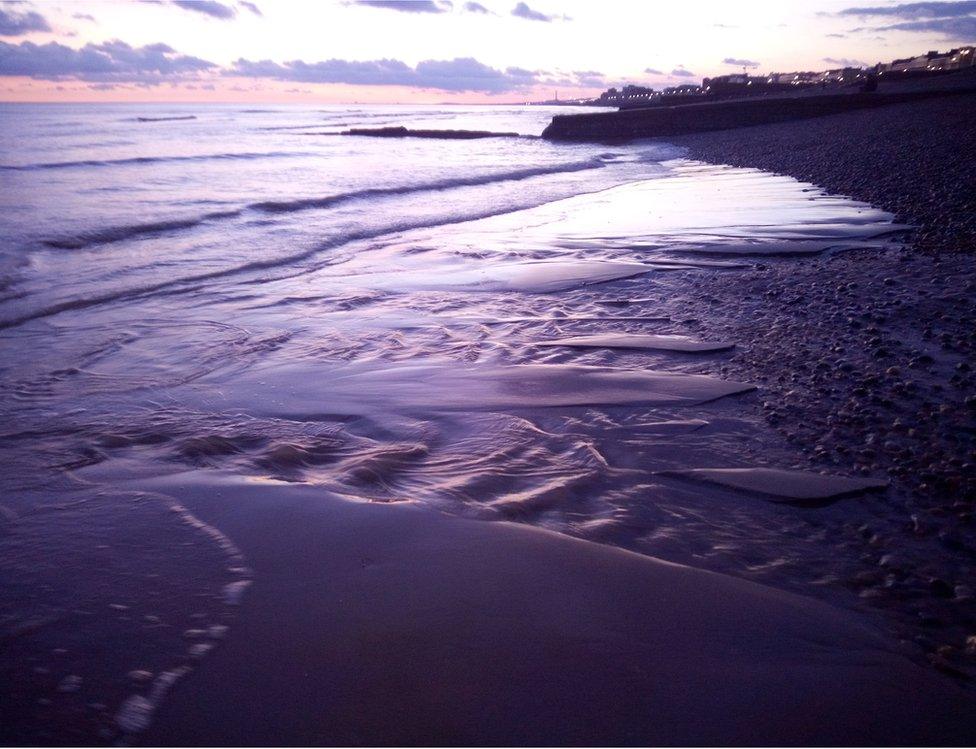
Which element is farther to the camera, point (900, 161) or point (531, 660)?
point (900, 161)

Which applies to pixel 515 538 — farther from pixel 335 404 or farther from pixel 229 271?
pixel 229 271

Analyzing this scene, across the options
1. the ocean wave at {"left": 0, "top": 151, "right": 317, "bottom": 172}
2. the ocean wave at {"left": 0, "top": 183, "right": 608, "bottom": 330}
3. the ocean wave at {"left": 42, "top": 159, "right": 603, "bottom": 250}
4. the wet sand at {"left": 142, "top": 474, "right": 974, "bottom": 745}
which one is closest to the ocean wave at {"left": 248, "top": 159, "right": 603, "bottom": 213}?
the ocean wave at {"left": 42, "top": 159, "right": 603, "bottom": 250}

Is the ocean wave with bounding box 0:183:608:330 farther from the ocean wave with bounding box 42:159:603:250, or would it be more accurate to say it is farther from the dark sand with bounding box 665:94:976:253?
the dark sand with bounding box 665:94:976:253

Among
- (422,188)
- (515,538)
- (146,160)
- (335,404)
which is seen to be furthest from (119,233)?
(146,160)

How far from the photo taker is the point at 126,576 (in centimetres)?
270

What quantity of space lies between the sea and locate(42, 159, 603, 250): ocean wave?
141 mm

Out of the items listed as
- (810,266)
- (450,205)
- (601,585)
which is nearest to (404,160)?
(450,205)

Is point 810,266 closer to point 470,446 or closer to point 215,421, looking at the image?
point 470,446

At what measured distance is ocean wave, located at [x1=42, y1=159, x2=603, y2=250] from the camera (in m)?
11.0

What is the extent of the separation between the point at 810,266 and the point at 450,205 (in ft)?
32.1

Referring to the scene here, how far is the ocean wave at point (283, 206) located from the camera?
36.1 ft

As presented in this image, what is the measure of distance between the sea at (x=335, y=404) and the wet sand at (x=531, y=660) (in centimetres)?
17

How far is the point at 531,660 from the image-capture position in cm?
219

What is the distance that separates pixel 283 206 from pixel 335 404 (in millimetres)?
11926
